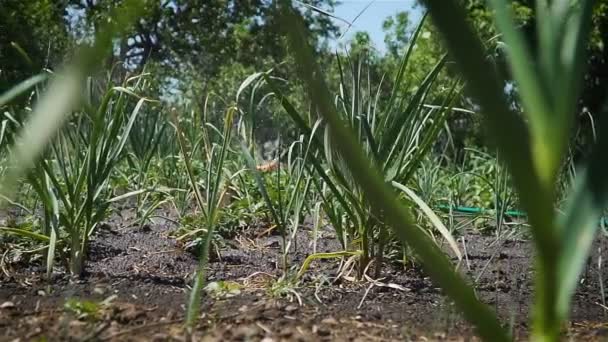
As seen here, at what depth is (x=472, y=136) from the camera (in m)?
5.97

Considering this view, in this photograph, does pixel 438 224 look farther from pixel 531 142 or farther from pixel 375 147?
pixel 531 142

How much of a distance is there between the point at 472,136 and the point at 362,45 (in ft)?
15.0

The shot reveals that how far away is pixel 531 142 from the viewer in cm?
60

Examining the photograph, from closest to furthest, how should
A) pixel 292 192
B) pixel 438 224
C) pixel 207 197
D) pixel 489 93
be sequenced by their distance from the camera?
pixel 489 93 → pixel 438 224 → pixel 207 197 → pixel 292 192

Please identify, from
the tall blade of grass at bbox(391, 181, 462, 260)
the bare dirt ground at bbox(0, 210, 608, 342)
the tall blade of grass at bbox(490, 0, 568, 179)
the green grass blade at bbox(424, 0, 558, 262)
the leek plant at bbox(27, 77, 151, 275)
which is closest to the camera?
the green grass blade at bbox(424, 0, 558, 262)

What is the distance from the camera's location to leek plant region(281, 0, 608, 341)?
1.55ft

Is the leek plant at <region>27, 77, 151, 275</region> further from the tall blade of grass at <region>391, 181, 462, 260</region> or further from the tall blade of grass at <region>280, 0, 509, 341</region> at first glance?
the tall blade of grass at <region>280, 0, 509, 341</region>

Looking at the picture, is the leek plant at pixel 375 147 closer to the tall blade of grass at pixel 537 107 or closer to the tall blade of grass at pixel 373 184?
the tall blade of grass at pixel 537 107

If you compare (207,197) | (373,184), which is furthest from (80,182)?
(373,184)

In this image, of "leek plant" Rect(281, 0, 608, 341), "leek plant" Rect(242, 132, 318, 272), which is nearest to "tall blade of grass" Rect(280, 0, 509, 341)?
"leek plant" Rect(281, 0, 608, 341)

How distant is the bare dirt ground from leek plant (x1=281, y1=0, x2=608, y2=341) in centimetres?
26

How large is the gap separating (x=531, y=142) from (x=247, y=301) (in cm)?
67

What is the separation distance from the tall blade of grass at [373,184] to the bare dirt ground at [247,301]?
28 centimetres

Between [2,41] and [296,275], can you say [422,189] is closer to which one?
[296,275]
